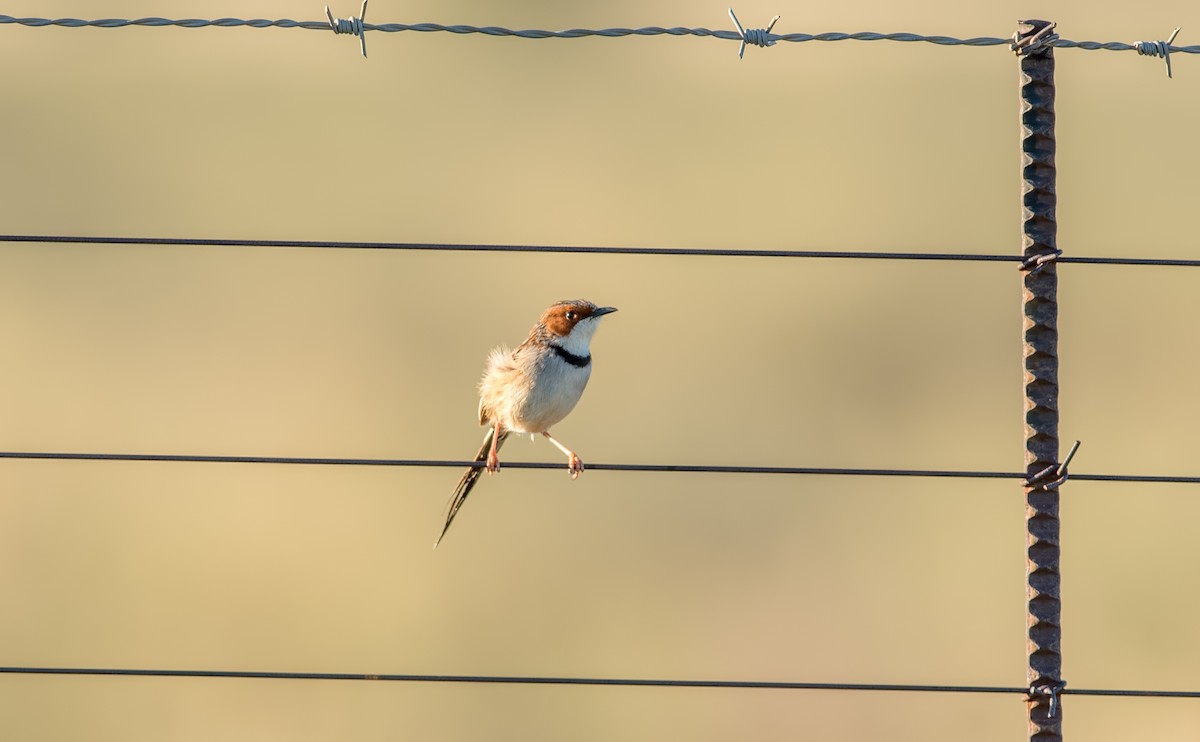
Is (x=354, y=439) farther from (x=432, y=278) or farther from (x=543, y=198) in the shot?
(x=543, y=198)

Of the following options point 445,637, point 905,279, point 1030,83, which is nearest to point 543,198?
point 905,279

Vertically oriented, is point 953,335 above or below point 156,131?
below

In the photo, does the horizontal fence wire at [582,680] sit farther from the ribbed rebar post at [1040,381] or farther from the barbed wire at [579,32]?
the barbed wire at [579,32]

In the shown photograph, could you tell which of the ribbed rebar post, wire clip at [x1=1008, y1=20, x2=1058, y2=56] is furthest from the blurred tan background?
wire clip at [x1=1008, y1=20, x2=1058, y2=56]

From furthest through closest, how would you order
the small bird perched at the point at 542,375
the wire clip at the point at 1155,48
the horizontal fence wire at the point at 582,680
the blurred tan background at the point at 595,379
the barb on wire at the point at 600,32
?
the blurred tan background at the point at 595,379 < the small bird perched at the point at 542,375 < the wire clip at the point at 1155,48 < the barb on wire at the point at 600,32 < the horizontal fence wire at the point at 582,680

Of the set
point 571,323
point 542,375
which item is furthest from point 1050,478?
point 571,323

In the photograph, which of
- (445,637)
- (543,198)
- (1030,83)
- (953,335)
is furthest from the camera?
(543,198)

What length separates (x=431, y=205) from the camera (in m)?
21.5

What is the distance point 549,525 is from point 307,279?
557 cm

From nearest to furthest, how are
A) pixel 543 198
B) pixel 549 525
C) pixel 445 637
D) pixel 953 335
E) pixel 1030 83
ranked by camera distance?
pixel 1030 83
pixel 445 637
pixel 549 525
pixel 953 335
pixel 543 198

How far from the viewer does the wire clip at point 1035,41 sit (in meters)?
3.94

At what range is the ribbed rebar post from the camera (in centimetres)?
392

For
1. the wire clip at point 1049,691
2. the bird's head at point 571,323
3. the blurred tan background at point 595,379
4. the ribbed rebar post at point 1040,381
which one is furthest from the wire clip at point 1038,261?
the blurred tan background at point 595,379

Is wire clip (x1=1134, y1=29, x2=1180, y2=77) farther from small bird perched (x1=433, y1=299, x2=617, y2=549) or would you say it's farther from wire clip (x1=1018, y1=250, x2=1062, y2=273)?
small bird perched (x1=433, y1=299, x2=617, y2=549)
